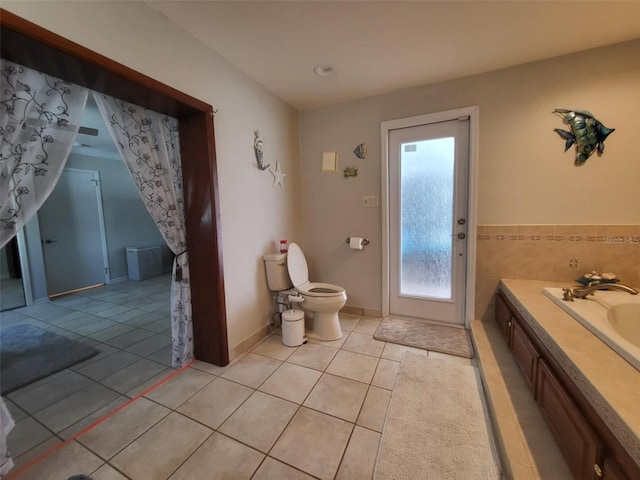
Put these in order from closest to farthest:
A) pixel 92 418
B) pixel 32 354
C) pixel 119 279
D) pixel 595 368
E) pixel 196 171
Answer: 1. pixel 595 368
2. pixel 92 418
3. pixel 196 171
4. pixel 32 354
5. pixel 119 279

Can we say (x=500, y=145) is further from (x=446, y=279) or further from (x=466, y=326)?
(x=466, y=326)

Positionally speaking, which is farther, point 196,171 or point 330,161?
point 330,161

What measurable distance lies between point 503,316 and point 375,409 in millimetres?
1380

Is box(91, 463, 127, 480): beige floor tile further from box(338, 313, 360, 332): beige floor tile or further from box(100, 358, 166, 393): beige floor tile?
box(338, 313, 360, 332): beige floor tile

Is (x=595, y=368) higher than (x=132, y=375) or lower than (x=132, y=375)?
higher

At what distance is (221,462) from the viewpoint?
121 centimetres

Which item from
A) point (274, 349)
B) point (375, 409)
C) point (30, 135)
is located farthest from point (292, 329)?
point (30, 135)

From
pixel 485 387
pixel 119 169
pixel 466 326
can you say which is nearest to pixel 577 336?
pixel 485 387

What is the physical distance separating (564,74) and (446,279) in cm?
187

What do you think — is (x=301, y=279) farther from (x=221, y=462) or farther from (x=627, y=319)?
(x=627, y=319)

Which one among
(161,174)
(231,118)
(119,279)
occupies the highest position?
(231,118)

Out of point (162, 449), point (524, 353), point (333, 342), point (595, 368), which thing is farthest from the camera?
point (333, 342)

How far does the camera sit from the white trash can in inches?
88.4

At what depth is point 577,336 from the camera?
4.14 feet
